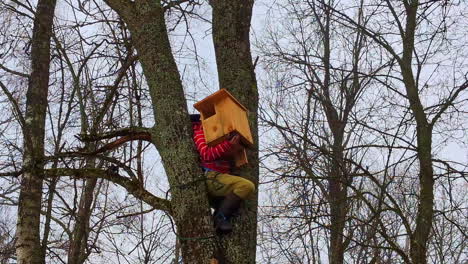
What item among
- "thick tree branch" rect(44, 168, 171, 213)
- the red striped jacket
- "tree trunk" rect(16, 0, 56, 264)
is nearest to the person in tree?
the red striped jacket

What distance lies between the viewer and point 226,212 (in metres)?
2.92

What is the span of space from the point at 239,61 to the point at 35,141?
2396 mm

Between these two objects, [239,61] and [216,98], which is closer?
[216,98]

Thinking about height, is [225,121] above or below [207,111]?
below

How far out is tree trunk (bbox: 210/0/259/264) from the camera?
10.6 ft

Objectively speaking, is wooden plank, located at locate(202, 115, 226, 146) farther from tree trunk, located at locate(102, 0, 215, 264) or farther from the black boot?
the black boot

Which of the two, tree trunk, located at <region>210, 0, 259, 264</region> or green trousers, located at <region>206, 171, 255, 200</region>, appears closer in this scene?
green trousers, located at <region>206, 171, 255, 200</region>

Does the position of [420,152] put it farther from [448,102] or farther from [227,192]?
[227,192]

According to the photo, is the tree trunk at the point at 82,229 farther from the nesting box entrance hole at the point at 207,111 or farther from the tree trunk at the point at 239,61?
the tree trunk at the point at 239,61

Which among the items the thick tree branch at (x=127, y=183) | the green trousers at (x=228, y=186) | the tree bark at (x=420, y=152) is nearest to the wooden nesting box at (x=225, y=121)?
the green trousers at (x=228, y=186)

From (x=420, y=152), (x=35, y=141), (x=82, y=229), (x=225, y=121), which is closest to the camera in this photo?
(x=225, y=121)

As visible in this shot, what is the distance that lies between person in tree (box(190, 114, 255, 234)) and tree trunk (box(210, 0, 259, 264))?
3.3 inches

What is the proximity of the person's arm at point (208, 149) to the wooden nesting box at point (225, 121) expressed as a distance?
0.09 ft

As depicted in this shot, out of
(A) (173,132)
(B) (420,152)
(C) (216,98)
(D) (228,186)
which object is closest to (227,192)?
(D) (228,186)
